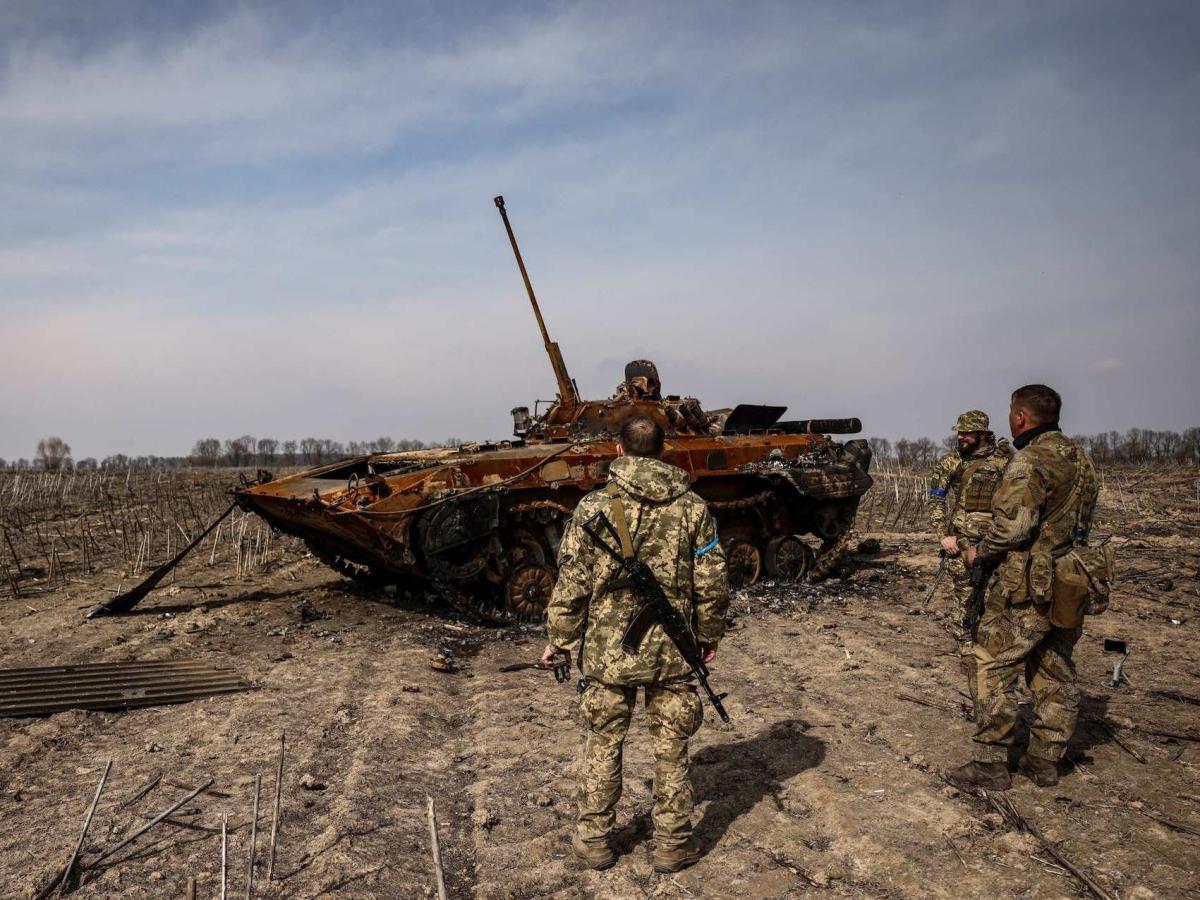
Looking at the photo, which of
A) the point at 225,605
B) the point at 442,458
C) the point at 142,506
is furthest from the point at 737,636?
the point at 142,506

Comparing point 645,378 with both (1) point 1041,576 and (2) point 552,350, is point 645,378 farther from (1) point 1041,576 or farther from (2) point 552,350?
(1) point 1041,576

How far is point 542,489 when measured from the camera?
8.95m

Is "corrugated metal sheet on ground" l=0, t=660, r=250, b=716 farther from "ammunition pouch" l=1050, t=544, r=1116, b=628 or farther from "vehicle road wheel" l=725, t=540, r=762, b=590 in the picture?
"vehicle road wheel" l=725, t=540, r=762, b=590

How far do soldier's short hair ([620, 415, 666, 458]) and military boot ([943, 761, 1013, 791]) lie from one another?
2439 mm

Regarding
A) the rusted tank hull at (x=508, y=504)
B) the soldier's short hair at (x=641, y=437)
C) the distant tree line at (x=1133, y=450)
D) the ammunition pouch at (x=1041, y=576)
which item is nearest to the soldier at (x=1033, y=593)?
the ammunition pouch at (x=1041, y=576)

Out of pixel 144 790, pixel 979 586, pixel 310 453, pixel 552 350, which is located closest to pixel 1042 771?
pixel 979 586

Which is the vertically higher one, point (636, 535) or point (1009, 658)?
point (636, 535)

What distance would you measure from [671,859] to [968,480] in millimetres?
4449

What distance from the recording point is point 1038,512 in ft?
13.7

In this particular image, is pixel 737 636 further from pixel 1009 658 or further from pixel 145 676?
pixel 145 676

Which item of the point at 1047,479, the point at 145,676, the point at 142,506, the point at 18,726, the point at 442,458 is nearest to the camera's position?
the point at 1047,479

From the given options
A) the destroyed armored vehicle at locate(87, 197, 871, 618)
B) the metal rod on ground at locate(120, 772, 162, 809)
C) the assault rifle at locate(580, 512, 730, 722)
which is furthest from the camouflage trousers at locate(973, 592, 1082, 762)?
the destroyed armored vehicle at locate(87, 197, 871, 618)

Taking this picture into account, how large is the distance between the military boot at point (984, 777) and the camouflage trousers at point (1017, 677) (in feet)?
0.13

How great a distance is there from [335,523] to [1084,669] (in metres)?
6.61
